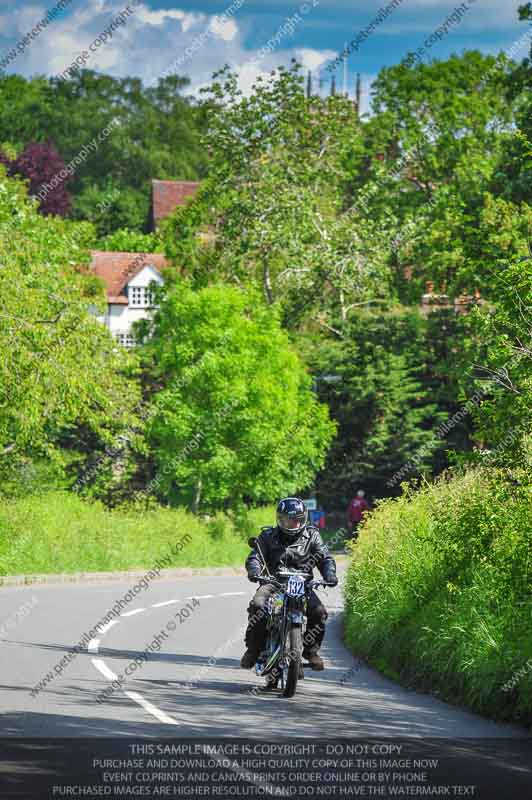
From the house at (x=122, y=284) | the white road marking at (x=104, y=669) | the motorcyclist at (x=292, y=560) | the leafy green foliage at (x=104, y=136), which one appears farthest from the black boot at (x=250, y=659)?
the leafy green foliage at (x=104, y=136)

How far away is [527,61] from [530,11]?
869cm

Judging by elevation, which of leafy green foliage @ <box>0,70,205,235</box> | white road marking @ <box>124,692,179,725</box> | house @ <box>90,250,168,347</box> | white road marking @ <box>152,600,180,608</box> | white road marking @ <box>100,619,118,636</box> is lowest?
white road marking @ <box>152,600,180,608</box>

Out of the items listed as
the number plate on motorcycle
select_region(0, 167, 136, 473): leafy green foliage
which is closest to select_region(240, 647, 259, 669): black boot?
the number plate on motorcycle

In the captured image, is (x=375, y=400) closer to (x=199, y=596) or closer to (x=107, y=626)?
(x=199, y=596)

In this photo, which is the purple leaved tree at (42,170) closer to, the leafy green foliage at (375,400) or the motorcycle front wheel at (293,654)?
the leafy green foliage at (375,400)

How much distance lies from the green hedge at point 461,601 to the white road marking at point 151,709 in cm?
281

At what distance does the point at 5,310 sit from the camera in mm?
32250

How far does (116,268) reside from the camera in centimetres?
8419

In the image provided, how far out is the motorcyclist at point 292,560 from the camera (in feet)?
46.0

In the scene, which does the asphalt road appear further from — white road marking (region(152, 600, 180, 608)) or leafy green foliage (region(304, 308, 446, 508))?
leafy green foliage (region(304, 308, 446, 508))

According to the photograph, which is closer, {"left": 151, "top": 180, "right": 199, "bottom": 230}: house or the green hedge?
the green hedge

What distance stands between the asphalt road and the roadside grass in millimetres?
9943

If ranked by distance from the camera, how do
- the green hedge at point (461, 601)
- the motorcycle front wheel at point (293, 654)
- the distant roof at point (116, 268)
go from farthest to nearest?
1. the distant roof at point (116, 268)
2. the motorcycle front wheel at point (293, 654)
3. the green hedge at point (461, 601)

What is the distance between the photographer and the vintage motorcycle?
44.1 ft
